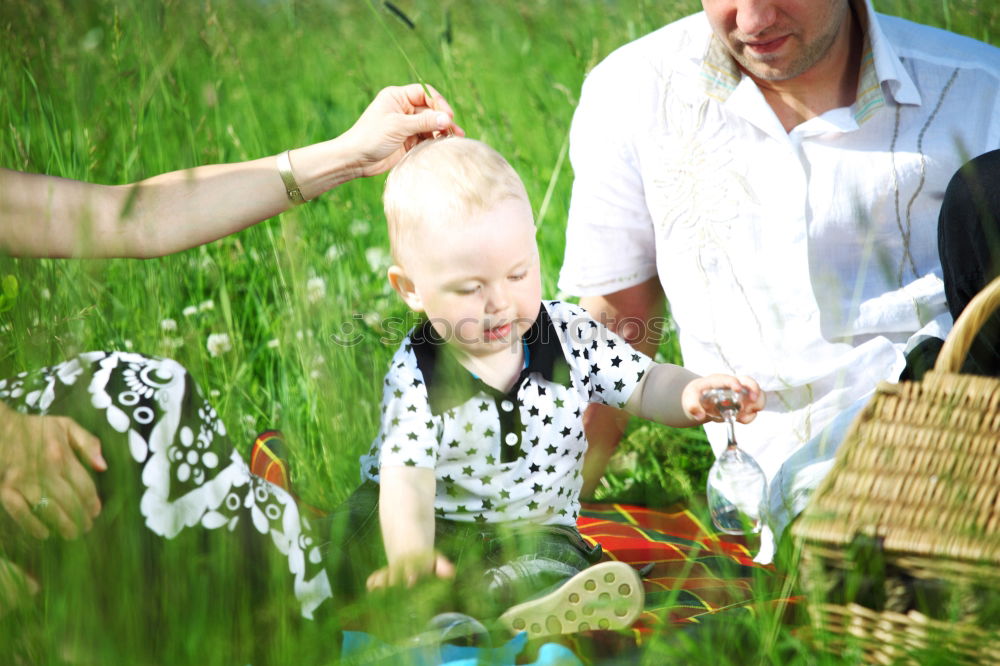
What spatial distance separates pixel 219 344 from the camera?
96.9 inches

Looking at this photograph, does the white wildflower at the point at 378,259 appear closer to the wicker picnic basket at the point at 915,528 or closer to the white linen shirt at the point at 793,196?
the white linen shirt at the point at 793,196

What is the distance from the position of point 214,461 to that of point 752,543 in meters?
1.11

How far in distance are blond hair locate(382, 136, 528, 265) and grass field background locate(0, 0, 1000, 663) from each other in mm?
267

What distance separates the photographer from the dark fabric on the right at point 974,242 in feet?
5.51

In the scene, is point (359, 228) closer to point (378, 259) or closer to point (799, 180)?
point (378, 259)

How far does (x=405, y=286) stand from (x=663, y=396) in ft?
1.67

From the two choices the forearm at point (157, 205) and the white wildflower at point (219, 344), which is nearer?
the forearm at point (157, 205)

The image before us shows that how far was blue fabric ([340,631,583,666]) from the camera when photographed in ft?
4.43

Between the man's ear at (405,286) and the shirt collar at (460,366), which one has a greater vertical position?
the man's ear at (405,286)

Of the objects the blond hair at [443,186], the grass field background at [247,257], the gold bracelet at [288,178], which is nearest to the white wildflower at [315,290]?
the grass field background at [247,257]

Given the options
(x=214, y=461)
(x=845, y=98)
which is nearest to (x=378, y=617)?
(x=214, y=461)

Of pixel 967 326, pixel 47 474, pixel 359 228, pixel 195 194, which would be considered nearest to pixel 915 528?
pixel 967 326

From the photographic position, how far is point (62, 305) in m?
1.86

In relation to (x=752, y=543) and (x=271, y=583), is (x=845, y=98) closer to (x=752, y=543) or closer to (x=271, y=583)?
(x=752, y=543)
